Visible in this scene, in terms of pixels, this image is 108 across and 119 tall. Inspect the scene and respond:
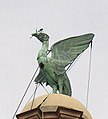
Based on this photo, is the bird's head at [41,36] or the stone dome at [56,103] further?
the bird's head at [41,36]

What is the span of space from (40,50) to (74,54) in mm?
1526

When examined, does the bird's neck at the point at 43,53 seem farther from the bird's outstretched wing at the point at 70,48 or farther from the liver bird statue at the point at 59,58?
the bird's outstretched wing at the point at 70,48

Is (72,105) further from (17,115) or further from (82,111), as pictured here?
(17,115)

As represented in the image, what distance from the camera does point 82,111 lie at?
27.0m

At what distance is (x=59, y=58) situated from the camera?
29.8 meters

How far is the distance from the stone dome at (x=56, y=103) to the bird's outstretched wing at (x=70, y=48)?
104 inches

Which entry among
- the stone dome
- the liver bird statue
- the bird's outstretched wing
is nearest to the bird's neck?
the liver bird statue

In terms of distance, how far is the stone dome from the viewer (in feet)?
88.6

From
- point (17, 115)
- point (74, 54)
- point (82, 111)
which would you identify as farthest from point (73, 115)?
point (74, 54)

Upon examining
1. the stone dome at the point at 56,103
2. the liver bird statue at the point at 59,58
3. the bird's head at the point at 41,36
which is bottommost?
the stone dome at the point at 56,103

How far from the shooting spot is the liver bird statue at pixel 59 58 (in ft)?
95.7

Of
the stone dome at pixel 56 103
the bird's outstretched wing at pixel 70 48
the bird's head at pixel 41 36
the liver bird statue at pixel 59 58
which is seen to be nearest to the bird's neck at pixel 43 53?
the liver bird statue at pixel 59 58

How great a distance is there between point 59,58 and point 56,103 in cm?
323

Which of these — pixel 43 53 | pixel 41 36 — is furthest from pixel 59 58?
pixel 41 36
